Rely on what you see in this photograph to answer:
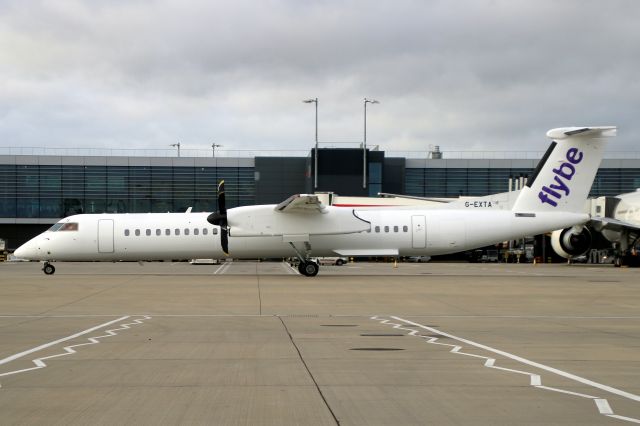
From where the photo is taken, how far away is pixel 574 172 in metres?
31.4

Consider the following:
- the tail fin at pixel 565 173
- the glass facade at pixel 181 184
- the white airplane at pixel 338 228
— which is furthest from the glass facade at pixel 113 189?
the tail fin at pixel 565 173

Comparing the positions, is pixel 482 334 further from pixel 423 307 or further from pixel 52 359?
pixel 52 359

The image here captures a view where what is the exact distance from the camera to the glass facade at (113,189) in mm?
78375

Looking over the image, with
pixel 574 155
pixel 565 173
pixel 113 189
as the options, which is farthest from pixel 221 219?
pixel 113 189

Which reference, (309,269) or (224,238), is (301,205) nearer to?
(309,269)

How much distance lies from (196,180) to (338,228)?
52.5 m

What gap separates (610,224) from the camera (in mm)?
46125

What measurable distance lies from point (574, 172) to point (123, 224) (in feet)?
71.4

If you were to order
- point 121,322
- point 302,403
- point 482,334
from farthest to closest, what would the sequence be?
point 121,322, point 482,334, point 302,403

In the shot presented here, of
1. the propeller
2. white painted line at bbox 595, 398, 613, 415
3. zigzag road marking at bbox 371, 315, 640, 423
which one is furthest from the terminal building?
white painted line at bbox 595, 398, 613, 415

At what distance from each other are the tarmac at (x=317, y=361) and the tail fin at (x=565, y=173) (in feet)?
39.0

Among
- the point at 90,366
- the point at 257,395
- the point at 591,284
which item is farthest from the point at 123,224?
the point at 257,395

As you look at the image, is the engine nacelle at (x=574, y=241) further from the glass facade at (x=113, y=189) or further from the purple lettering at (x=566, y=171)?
the glass facade at (x=113, y=189)

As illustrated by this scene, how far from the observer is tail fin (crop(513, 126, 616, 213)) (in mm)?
31266
